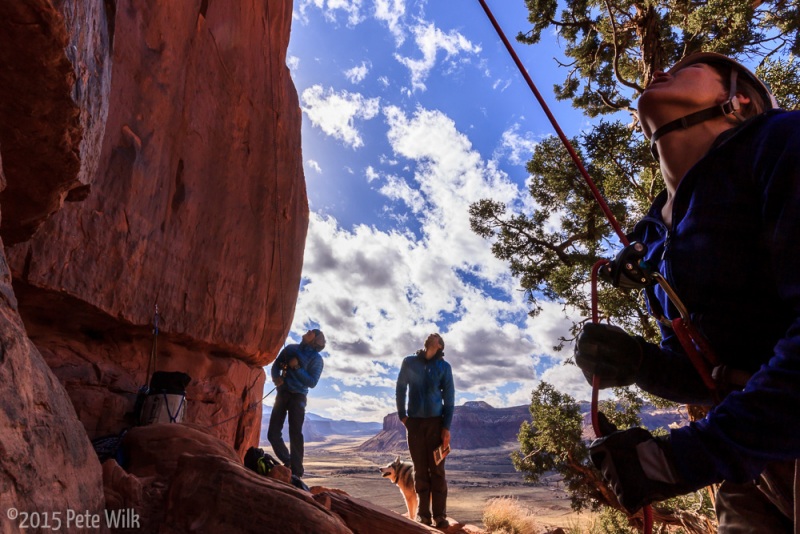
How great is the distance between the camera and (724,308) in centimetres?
130

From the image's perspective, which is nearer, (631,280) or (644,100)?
(631,280)

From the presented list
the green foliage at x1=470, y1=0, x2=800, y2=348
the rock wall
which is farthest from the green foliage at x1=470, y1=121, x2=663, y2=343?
the rock wall

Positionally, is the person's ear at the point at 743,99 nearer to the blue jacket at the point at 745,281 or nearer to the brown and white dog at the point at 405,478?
the blue jacket at the point at 745,281

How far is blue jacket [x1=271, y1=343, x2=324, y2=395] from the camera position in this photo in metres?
8.29

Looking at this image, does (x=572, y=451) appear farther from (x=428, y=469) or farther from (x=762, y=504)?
(x=762, y=504)

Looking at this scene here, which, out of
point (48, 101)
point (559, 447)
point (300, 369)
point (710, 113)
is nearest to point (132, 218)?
point (48, 101)

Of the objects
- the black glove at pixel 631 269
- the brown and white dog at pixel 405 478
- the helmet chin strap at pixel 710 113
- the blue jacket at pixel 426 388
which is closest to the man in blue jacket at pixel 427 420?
the blue jacket at pixel 426 388

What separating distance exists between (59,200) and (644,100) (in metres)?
3.36

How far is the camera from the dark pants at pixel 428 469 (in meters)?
6.96

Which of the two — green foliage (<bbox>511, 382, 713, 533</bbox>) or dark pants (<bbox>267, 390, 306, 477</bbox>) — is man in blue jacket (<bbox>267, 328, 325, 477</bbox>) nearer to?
dark pants (<bbox>267, 390, 306, 477</bbox>)

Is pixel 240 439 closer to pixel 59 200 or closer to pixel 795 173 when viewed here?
pixel 59 200

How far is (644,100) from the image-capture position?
1725 mm

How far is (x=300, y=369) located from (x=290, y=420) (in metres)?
0.93

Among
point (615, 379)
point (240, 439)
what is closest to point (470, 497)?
point (240, 439)
